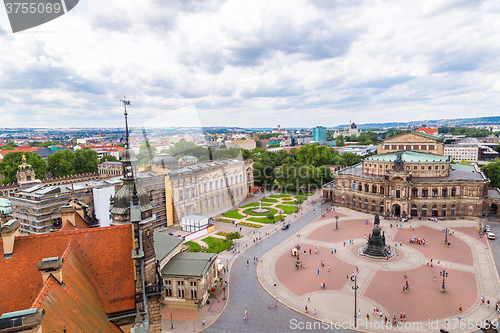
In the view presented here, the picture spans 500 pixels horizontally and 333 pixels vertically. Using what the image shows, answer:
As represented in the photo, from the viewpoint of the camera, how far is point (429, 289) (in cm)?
3744

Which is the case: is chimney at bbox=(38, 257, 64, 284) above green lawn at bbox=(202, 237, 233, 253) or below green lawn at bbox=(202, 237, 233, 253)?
above

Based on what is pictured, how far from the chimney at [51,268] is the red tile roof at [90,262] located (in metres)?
1.57

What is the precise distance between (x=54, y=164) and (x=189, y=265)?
87.7 metres

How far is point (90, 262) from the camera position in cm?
1791

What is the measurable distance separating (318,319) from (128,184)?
24.3 m

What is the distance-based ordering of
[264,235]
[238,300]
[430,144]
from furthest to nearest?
[430,144]
[264,235]
[238,300]

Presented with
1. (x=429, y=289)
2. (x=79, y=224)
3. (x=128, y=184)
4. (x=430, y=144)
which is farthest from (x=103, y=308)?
(x=430, y=144)

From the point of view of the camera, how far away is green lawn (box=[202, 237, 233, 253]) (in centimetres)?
5150

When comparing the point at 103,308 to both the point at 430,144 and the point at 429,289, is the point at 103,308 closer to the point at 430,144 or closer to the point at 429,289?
the point at 429,289

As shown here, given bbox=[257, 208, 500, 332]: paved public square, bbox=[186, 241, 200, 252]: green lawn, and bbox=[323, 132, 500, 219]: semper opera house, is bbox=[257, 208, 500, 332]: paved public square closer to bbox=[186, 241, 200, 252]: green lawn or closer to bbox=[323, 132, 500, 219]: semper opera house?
bbox=[323, 132, 500, 219]: semper opera house

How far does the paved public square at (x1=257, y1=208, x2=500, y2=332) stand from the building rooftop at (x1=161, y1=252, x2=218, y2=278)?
8315mm

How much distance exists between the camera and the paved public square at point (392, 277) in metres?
32.4

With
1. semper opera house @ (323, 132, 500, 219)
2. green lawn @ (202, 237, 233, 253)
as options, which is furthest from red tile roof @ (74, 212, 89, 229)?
semper opera house @ (323, 132, 500, 219)

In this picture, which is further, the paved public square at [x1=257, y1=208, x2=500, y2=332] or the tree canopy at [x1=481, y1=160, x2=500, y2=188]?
the tree canopy at [x1=481, y1=160, x2=500, y2=188]
